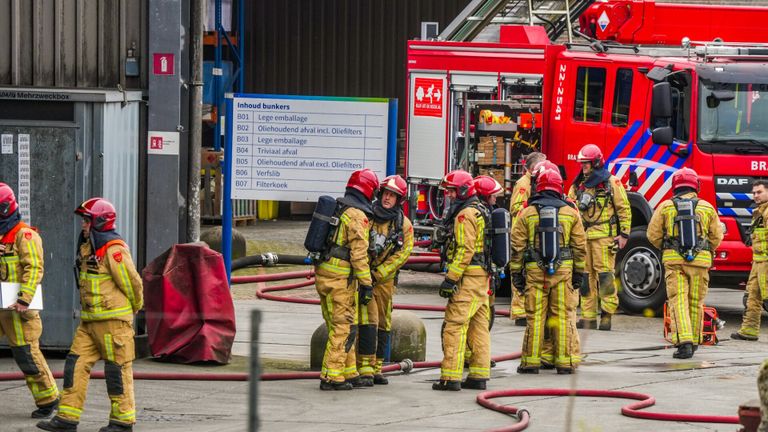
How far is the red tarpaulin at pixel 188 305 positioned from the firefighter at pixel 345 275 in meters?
1.35

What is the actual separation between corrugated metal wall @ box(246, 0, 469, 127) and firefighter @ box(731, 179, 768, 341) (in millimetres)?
11680

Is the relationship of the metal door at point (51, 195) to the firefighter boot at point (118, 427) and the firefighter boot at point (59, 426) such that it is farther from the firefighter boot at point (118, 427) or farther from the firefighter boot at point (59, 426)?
the firefighter boot at point (118, 427)

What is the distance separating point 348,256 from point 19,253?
2.47 m

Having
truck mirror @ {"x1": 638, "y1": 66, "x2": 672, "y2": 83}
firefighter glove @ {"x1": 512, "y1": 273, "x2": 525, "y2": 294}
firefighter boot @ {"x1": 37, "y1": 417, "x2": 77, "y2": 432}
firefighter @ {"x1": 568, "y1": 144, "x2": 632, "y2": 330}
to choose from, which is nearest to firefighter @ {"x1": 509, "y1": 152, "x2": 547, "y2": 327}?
firefighter @ {"x1": 568, "y1": 144, "x2": 632, "y2": 330}

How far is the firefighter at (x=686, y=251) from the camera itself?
13.1 metres

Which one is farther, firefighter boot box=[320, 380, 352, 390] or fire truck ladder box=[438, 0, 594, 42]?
fire truck ladder box=[438, 0, 594, 42]

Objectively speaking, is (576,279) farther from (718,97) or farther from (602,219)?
(718,97)

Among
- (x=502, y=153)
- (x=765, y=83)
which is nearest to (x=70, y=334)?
(x=502, y=153)

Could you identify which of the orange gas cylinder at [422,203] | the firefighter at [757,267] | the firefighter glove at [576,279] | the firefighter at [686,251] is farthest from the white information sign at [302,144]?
the orange gas cylinder at [422,203]

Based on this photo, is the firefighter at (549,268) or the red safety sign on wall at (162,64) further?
the red safety sign on wall at (162,64)

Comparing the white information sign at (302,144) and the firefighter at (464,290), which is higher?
the white information sign at (302,144)

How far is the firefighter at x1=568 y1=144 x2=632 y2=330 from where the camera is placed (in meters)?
14.5

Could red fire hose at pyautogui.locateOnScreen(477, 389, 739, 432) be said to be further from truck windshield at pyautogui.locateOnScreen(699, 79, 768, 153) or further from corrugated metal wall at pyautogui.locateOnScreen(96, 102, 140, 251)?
truck windshield at pyautogui.locateOnScreen(699, 79, 768, 153)

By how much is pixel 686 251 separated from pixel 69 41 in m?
5.80
